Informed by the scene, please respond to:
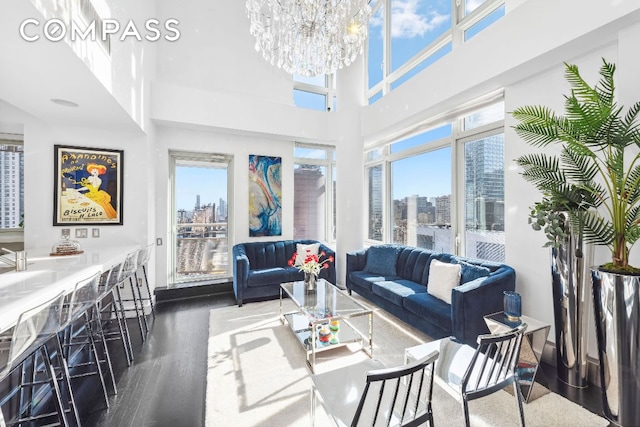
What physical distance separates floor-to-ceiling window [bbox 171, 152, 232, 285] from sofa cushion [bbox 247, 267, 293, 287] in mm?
1093

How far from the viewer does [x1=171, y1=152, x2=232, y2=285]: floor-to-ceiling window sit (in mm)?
4750

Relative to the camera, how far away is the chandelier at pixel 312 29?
2.82 metres

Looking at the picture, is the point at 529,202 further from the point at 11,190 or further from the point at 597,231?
the point at 11,190

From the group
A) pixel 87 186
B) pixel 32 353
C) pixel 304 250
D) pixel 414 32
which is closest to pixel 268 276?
pixel 304 250

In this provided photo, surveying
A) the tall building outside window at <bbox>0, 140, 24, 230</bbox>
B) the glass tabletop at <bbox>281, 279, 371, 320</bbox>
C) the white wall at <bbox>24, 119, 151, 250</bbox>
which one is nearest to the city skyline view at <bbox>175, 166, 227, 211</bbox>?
the white wall at <bbox>24, 119, 151, 250</bbox>

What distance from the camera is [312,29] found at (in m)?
2.90

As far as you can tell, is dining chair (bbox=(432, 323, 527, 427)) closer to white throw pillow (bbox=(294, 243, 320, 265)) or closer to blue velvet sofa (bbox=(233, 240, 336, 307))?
blue velvet sofa (bbox=(233, 240, 336, 307))

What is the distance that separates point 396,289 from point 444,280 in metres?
0.60

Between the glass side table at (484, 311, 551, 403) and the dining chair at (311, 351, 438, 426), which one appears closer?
the dining chair at (311, 351, 438, 426)

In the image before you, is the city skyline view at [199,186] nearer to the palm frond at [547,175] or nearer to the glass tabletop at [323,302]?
the glass tabletop at [323,302]

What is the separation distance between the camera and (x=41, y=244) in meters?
3.39

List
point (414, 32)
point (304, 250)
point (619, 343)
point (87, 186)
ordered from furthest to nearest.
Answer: point (304, 250), point (414, 32), point (87, 186), point (619, 343)

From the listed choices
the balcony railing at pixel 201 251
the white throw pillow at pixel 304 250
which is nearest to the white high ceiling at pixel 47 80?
the balcony railing at pixel 201 251

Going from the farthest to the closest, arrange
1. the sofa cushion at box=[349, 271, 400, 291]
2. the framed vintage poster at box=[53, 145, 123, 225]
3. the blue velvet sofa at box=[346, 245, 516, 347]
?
the sofa cushion at box=[349, 271, 400, 291]
the framed vintage poster at box=[53, 145, 123, 225]
the blue velvet sofa at box=[346, 245, 516, 347]
